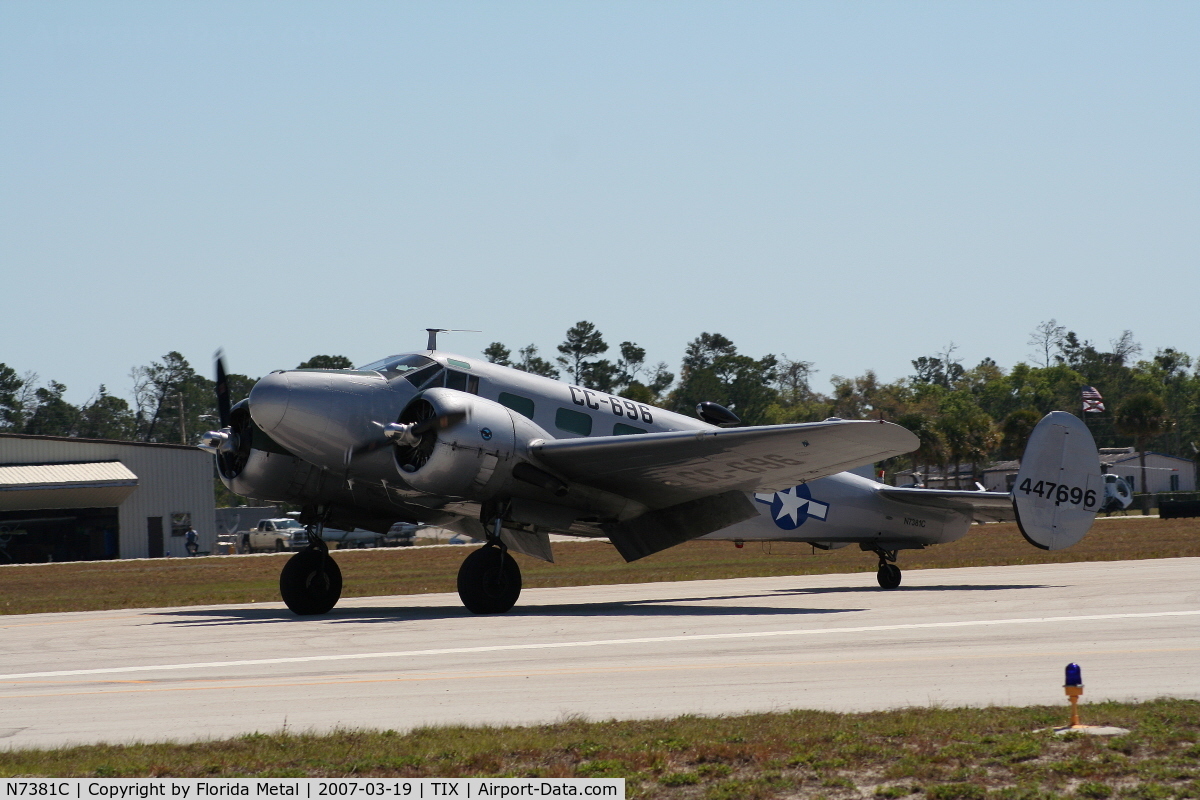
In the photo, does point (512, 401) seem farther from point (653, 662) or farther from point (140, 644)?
point (653, 662)

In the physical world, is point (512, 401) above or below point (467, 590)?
above

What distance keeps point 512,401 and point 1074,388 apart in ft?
401

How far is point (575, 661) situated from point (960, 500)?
14043 millimetres

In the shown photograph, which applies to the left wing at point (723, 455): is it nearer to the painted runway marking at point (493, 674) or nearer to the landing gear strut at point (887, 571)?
the painted runway marking at point (493, 674)

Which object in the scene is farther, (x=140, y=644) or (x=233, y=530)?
(x=233, y=530)

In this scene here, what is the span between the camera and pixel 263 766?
715cm

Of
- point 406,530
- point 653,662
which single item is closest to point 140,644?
point 653,662

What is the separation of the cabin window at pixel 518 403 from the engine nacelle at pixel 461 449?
125cm

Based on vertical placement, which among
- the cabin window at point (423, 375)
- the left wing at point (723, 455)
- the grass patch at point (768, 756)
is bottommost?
the grass patch at point (768, 756)

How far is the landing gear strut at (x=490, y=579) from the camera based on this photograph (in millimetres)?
17562

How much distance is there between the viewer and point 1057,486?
21.0 m

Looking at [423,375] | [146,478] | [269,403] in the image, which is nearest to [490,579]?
[423,375]

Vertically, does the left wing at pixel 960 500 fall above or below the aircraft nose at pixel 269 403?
below

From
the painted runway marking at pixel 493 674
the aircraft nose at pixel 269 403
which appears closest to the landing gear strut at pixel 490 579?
the aircraft nose at pixel 269 403
